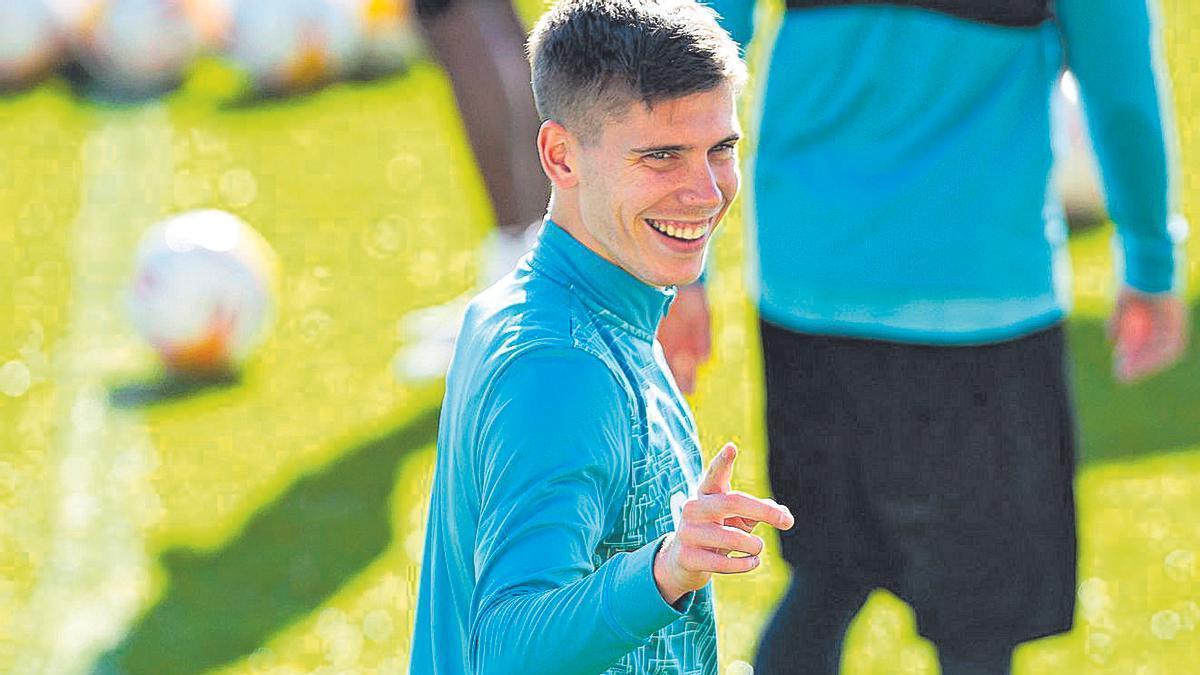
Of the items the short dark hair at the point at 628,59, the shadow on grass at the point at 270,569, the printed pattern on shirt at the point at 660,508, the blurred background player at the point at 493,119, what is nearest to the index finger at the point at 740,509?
the printed pattern on shirt at the point at 660,508

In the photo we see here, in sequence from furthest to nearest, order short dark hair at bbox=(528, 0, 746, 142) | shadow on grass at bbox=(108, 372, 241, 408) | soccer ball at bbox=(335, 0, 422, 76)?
soccer ball at bbox=(335, 0, 422, 76)
shadow on grass at bbox=(108, 372, 241, 408)
short dark hair at bbox=(528, 0, 746, 142)

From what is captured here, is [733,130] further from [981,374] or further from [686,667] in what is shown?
[981,374]

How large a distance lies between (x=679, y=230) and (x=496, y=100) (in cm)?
459

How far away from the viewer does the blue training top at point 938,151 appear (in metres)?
3.32

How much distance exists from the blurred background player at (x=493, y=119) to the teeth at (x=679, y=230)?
171 inches

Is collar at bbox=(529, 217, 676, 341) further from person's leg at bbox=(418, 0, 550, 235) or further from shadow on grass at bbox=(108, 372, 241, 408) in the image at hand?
shadow on grass at bbox=(108, 372, 241, 408)

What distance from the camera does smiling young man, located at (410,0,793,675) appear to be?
198 cm

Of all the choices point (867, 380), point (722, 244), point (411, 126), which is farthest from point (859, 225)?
point (411, 126)

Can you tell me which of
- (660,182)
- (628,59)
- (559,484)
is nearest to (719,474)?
(559,484)

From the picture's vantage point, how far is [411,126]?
33.0 feet

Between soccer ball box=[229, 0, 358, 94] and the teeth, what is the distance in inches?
330

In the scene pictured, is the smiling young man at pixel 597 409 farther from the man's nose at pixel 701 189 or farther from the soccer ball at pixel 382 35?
the soccer ball at pixel 382 35

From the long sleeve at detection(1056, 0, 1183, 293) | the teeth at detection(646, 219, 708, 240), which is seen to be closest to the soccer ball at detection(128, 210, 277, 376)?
the long sleeve at detection(1056, 0, 1183, 293)

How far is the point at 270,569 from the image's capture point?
541 cm
